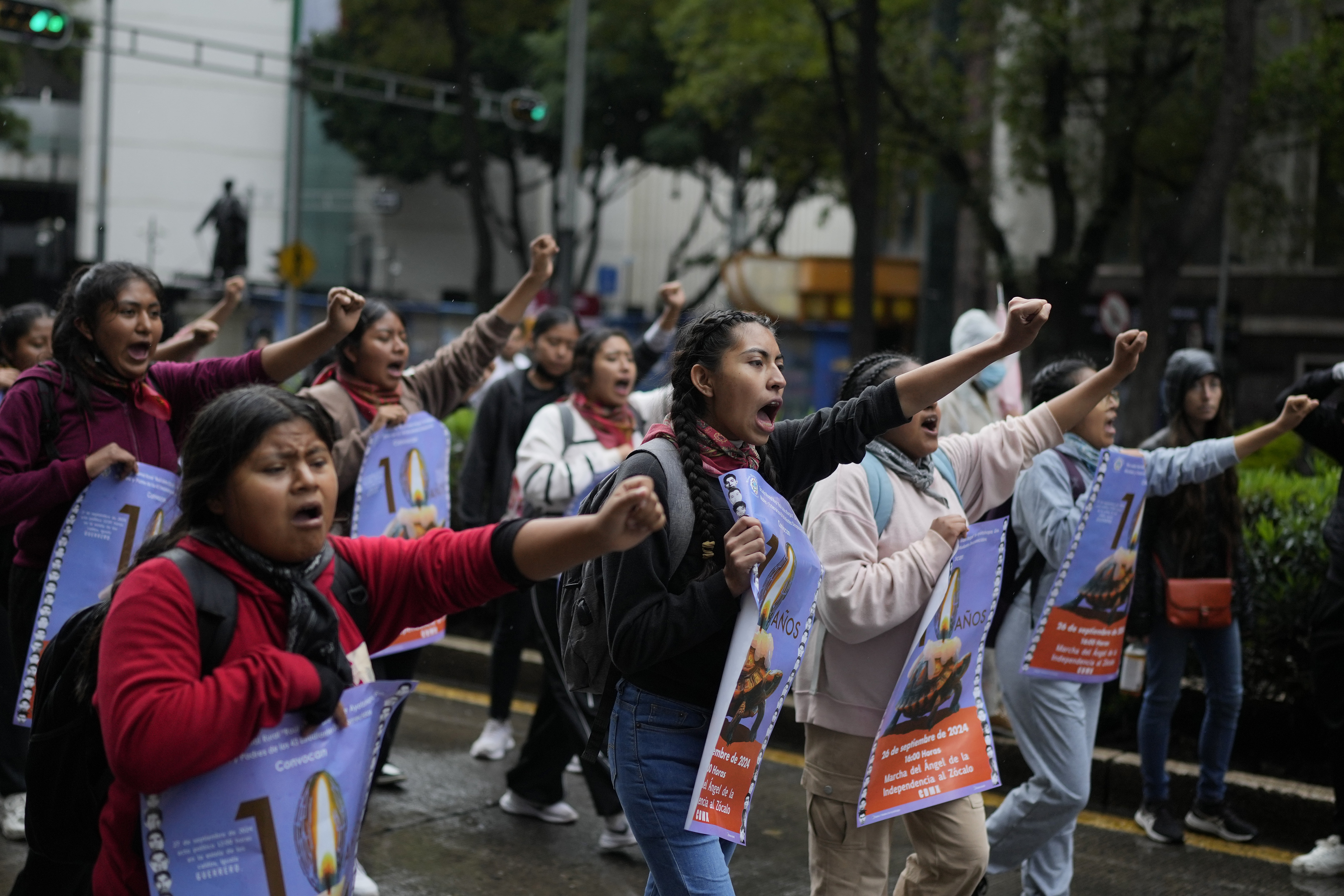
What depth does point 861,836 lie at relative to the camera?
11.3 feet

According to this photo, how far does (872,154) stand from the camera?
17469 mm

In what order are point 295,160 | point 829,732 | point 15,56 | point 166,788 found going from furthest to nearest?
point 15,56 < point 295,160 < point 829,732 < point 166,788

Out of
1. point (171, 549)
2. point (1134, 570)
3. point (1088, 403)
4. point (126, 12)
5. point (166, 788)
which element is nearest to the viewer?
point (166, 788)

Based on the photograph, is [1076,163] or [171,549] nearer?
[171,549]

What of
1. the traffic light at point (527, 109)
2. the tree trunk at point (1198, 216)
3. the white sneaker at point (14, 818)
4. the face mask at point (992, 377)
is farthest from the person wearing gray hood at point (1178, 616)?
the traffic light at point (527, 109)

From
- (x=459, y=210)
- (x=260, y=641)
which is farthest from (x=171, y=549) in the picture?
(x=459, y=210)

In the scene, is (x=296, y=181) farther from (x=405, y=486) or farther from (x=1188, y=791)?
(x=1188, y=791)

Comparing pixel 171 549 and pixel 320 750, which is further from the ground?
pixel 171 549

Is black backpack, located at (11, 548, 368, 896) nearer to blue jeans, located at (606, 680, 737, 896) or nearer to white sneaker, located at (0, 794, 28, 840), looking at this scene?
blue jeans, located at (606, 680, 737, 896)

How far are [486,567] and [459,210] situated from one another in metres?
44.4

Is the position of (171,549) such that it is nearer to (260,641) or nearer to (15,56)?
(260,641)

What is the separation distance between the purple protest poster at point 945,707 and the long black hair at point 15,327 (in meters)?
3.75

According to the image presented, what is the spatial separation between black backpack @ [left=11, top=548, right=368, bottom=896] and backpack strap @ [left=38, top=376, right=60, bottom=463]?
1.39m

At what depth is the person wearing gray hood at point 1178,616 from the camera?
5273mm
